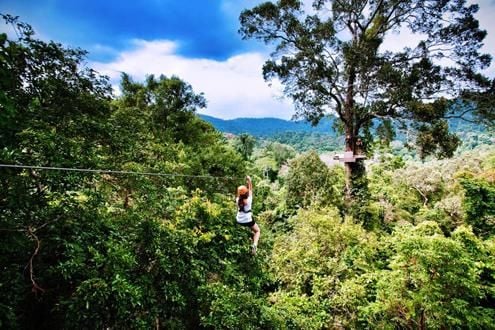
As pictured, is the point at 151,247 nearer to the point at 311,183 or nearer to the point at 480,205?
the point at 480,205

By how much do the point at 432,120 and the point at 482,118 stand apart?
4.69ft

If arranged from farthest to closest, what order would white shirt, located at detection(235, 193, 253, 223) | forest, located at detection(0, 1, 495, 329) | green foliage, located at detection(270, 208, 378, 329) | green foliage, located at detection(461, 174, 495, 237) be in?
green foliage, located at detection(461, 174, 495, 237) → green foliage, located at detection(270, 208, 378, 329) → white shirt, located at detection(235, 193, 253, 223) → forest, located at detection(0, 1, 495, 329)

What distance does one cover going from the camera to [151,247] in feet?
14.9

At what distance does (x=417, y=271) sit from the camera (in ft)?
20.6

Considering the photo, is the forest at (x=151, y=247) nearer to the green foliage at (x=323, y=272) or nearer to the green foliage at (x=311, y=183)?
the green foliage at (x=323, y=272)

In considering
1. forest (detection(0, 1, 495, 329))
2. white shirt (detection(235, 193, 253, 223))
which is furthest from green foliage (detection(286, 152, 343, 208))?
white shirt (detection(235, 193, 253, 223))

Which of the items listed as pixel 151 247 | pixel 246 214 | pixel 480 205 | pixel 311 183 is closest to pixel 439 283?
pixel 246 214

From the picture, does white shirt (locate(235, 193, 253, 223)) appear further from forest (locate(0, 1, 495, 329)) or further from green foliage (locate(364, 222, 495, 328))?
green foliage (locate(364, 222, 495, 328))

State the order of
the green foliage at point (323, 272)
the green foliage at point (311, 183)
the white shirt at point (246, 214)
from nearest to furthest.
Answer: the white shirt at point (246, 214) → the green foliage at point (323, 272) → the green foliage at point (311, 183)

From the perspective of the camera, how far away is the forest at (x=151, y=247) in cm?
350

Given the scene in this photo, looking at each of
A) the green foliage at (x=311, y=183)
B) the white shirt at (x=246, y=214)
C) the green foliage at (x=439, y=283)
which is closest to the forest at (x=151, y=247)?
the green foliage at (x=439, y=283)

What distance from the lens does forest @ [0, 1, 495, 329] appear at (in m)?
3.50

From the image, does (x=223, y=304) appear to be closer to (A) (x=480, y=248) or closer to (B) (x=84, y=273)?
(B) (x=84, y=273)

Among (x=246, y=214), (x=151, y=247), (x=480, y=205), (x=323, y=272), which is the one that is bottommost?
(x=323, y=272)
